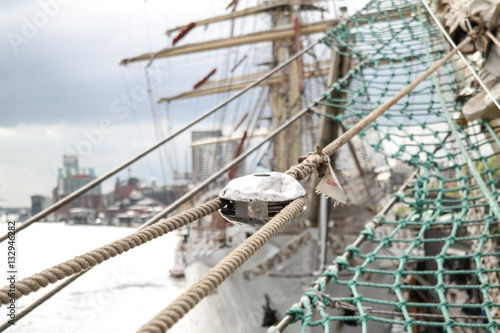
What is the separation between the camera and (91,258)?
758mm

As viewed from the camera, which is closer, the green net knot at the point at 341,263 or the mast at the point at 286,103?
the green net knot at the point at 341,263

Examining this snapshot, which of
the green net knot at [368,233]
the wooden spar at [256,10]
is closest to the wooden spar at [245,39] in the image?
the wooden spar at [256,10]

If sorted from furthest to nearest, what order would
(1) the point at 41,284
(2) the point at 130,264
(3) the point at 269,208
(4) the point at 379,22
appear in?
1. (2) the point at 130,264
2. (4) the point at 379,22
3. (3) the point at 269,208
4. (1) the point at 41,284

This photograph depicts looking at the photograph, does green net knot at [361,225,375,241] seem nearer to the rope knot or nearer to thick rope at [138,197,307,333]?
the rope knot

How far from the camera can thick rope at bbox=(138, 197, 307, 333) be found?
647 millimetres

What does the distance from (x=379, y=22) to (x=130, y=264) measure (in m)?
16.8

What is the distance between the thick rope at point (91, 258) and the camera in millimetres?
689

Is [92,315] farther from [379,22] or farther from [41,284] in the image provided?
[41,284]

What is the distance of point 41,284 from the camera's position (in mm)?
698

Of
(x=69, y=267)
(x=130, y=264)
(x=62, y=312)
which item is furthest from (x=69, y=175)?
(x=69, y=267)

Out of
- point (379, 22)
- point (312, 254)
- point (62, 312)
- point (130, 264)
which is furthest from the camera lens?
point (130, 264)

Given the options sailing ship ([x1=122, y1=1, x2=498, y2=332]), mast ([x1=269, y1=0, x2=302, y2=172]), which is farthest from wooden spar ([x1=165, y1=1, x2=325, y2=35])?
sailing ship ([x1=122, y1=1, x2=498, y2=332])

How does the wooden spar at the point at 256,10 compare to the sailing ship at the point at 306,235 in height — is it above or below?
above

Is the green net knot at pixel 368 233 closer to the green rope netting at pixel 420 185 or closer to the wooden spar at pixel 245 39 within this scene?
the green rope netting at pixel 420 185
